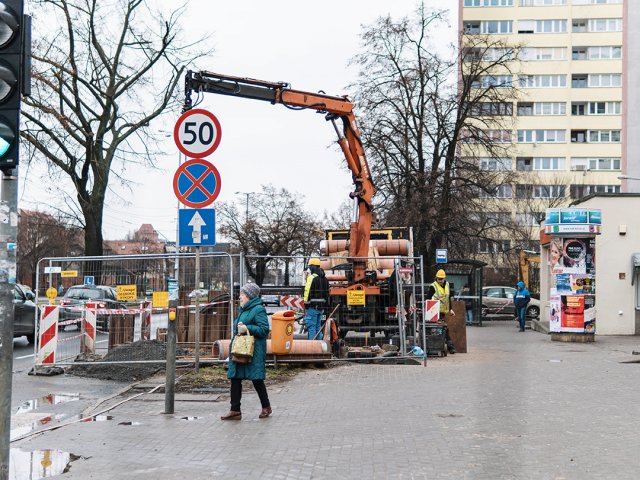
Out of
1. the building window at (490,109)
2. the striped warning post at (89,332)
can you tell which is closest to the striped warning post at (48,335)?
the striped warning post at (89,332)

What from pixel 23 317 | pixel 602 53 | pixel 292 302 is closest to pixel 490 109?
pixel 292 302

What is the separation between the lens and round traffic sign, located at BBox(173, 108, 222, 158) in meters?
10.2

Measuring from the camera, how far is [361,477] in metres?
6.94

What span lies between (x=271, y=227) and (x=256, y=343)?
62443mm

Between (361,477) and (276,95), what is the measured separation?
12.8m

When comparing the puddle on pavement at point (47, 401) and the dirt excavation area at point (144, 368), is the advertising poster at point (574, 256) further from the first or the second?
the puddle on pavement at point (47, 401)

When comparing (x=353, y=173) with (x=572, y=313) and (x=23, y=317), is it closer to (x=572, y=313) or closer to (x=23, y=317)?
(x=572, y=313)

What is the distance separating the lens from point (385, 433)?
880 cm

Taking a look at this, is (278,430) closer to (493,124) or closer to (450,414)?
(450,414)

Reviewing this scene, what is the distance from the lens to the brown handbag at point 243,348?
9500 millimetres

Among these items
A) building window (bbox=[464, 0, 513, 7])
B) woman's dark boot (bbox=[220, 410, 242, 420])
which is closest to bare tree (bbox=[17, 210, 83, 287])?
building window (bbox=[464, 0, 513, 7])

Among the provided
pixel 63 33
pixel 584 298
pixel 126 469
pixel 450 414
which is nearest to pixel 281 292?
pixel 584 298

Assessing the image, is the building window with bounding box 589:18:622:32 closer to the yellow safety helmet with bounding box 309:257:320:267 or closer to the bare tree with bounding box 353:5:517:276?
the bare tree with bounding box 353:5:517:276

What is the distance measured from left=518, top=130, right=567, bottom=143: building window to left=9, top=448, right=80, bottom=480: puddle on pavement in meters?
75.9
